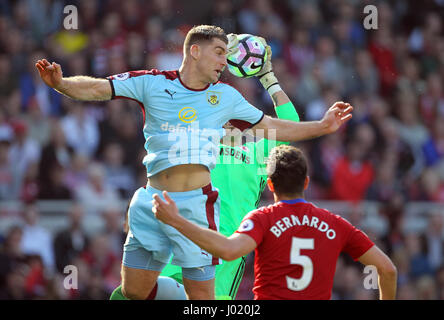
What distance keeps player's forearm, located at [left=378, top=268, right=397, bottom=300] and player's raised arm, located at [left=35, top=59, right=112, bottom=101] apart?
2.06 m

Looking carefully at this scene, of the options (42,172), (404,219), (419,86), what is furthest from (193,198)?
(419,86)

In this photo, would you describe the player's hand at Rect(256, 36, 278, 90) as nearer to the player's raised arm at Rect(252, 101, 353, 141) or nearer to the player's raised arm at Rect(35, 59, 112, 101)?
the player's raised arm at Rect(252, 101, 353, 141)

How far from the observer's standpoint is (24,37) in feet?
35.2

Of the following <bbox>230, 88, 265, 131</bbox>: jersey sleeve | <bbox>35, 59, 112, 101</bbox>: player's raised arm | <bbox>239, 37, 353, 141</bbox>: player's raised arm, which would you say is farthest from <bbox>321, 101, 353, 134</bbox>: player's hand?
<bbox>35, 59, 112, 101</bbox>: player's raised arm

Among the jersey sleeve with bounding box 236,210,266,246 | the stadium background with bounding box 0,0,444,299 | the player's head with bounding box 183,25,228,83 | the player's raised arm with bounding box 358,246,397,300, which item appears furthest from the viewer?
the stadium background with bounding box 0,0,444,299

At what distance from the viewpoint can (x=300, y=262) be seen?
3.97 meters

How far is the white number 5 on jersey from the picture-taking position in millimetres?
3971

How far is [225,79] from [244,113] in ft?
15.6

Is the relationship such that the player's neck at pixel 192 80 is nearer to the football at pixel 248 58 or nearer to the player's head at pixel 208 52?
the player's head at pixel 208 52

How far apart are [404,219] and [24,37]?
623cm

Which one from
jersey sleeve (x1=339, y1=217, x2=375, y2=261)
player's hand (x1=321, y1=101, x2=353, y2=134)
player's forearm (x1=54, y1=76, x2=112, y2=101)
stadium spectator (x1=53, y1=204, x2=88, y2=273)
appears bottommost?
stadium spectator (x1=53, y1=204, x2=88, y2=273)

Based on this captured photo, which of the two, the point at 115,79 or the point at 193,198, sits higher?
the point at 115,79

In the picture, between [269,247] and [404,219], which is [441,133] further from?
[269,247]

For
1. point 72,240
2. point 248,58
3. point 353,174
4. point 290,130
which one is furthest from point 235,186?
point 353,174
